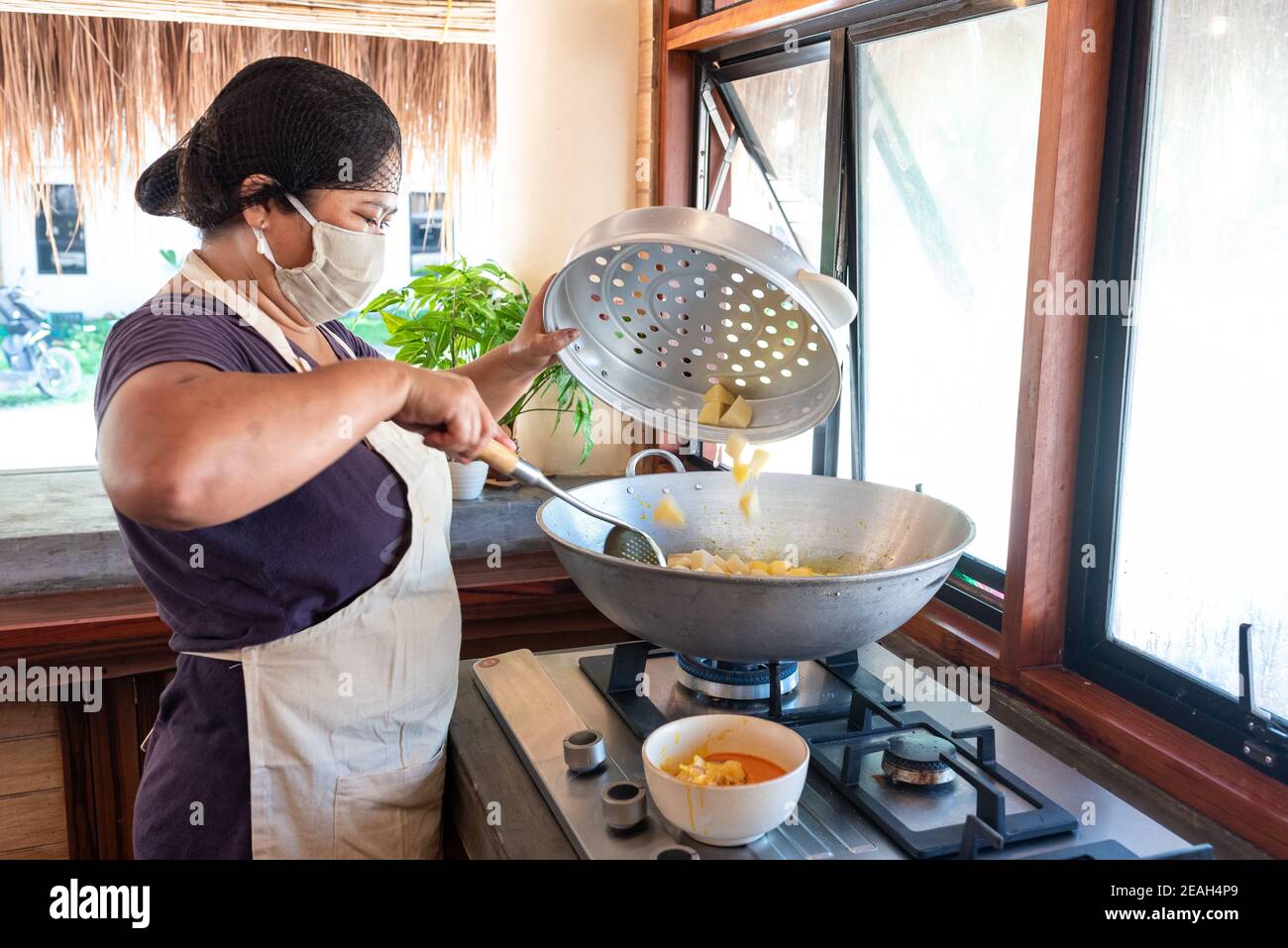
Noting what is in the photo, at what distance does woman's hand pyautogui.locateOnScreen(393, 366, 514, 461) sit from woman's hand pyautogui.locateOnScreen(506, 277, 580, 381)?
255 mm

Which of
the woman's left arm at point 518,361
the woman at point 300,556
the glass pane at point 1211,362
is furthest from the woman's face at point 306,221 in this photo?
the glass pane at point 1211,362

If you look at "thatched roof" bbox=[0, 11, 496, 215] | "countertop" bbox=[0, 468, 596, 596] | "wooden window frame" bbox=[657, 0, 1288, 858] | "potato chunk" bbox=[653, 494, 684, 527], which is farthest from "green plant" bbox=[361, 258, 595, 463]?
"wooden window frame" bbox=[657, 0, 1288, 858]

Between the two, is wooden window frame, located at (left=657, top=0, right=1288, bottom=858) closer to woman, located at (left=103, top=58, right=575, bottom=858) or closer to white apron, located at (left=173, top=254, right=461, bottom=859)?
woman, located at (left=103, top=58, right=575, bottom=858)

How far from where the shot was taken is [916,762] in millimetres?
1091

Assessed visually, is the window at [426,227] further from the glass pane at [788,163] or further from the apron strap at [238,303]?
the apron strap at [238,303]

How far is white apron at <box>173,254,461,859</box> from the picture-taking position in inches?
45.9

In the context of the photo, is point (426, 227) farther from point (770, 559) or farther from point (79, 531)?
point (770, 559)

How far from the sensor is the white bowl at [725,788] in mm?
948

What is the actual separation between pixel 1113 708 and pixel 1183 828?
0.67ft

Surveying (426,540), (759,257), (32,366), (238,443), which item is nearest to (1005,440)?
(759,257)

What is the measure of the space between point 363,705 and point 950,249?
1095mm

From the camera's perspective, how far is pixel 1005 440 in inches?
60.9

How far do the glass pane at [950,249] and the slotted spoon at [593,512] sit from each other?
1.66 feet

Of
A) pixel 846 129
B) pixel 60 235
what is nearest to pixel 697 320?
pixel 846 129
